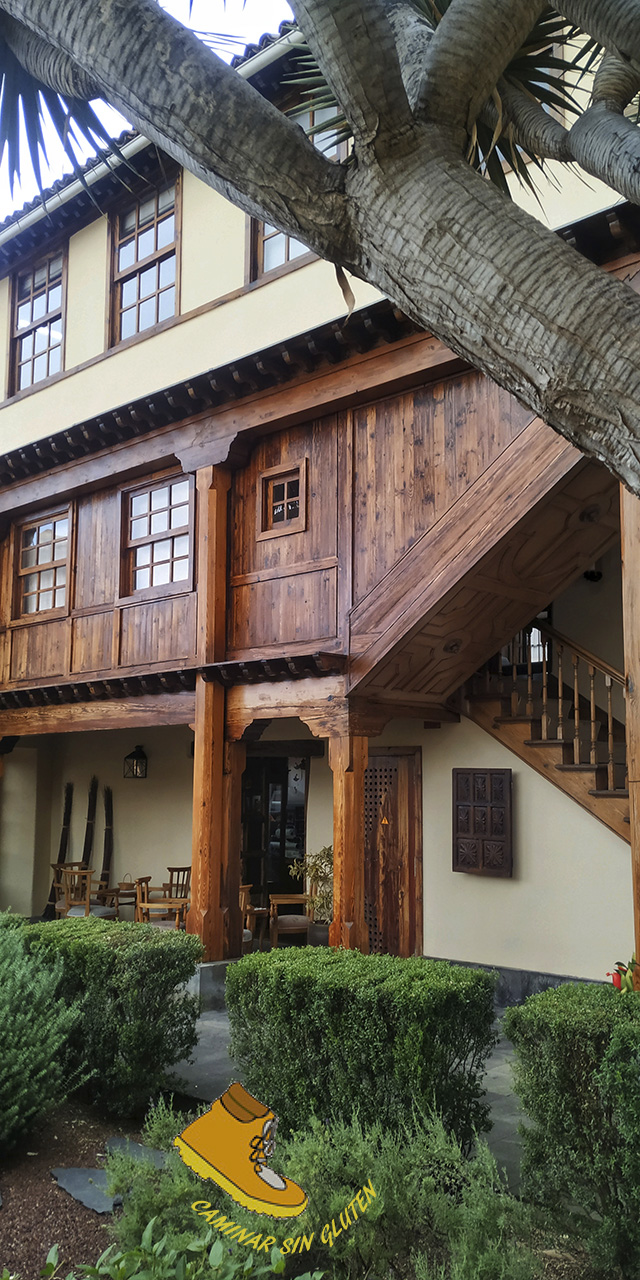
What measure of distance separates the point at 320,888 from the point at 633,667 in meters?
6.18

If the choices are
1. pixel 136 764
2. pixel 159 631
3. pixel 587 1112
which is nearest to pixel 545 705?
pixel 159 631

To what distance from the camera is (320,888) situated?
1079 cm

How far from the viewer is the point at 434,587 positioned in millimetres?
7797

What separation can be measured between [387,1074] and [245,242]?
26.7ft

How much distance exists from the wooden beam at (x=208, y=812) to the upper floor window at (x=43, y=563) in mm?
3249

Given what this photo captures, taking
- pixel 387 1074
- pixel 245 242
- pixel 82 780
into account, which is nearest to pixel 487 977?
pixel 387 1074

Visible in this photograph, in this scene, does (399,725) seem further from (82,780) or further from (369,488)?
(82,780)

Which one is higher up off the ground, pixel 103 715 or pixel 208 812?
pixel 103 715

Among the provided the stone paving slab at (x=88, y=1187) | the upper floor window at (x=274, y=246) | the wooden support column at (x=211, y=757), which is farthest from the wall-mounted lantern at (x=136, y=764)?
the stone paving slab at (x=88, y=1187)

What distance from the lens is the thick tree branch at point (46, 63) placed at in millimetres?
3619

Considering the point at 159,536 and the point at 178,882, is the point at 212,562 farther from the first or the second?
the point at 178,882

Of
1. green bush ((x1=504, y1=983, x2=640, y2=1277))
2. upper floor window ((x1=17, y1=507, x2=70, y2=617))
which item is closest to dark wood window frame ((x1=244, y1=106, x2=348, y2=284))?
upper floor window ((x1=17, y1=507, x2=70, y2=617))

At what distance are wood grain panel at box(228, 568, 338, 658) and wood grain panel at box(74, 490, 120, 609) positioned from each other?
209 centimetres

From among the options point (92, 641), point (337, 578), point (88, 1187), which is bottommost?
point (88, 1187)
